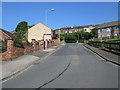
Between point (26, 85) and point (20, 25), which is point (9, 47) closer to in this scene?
point (26, 85)

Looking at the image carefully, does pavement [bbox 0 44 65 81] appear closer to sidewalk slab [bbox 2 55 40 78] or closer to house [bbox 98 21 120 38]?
sidewalk slab [bbox 2 55 40 78]

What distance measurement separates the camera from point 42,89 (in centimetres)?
656

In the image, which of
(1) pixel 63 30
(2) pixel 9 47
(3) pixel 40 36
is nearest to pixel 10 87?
(2) pixel 9 47

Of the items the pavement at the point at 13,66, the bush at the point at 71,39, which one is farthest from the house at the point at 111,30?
the pavement at the point at 13,66

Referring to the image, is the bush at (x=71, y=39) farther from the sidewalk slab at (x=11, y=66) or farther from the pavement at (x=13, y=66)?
the sidewalk slab at (x=11, y=66)

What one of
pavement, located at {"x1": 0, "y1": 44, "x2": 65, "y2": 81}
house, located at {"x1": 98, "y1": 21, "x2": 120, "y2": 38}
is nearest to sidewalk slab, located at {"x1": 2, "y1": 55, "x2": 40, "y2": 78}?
pavement, located at {"x1": 0, "y1": 44, "x2": 65, "y2": 81}

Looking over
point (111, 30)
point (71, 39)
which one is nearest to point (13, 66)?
point (111, 30)

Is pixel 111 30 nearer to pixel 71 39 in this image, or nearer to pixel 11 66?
pixel 71 39

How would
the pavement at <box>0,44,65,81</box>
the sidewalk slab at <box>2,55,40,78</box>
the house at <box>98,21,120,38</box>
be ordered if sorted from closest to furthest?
the pavement at <box>0,44,65,81</box>, the sidewalk slab at <box>2,55,40,78</box>, the house at <box>98,21,120,38</box>

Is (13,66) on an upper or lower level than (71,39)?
lower

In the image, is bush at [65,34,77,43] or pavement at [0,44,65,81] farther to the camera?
bush at [65,34,77,43]

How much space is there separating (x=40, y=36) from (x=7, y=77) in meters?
64.3

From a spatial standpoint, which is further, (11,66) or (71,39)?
(71,39)

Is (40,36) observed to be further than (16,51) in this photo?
Yes
